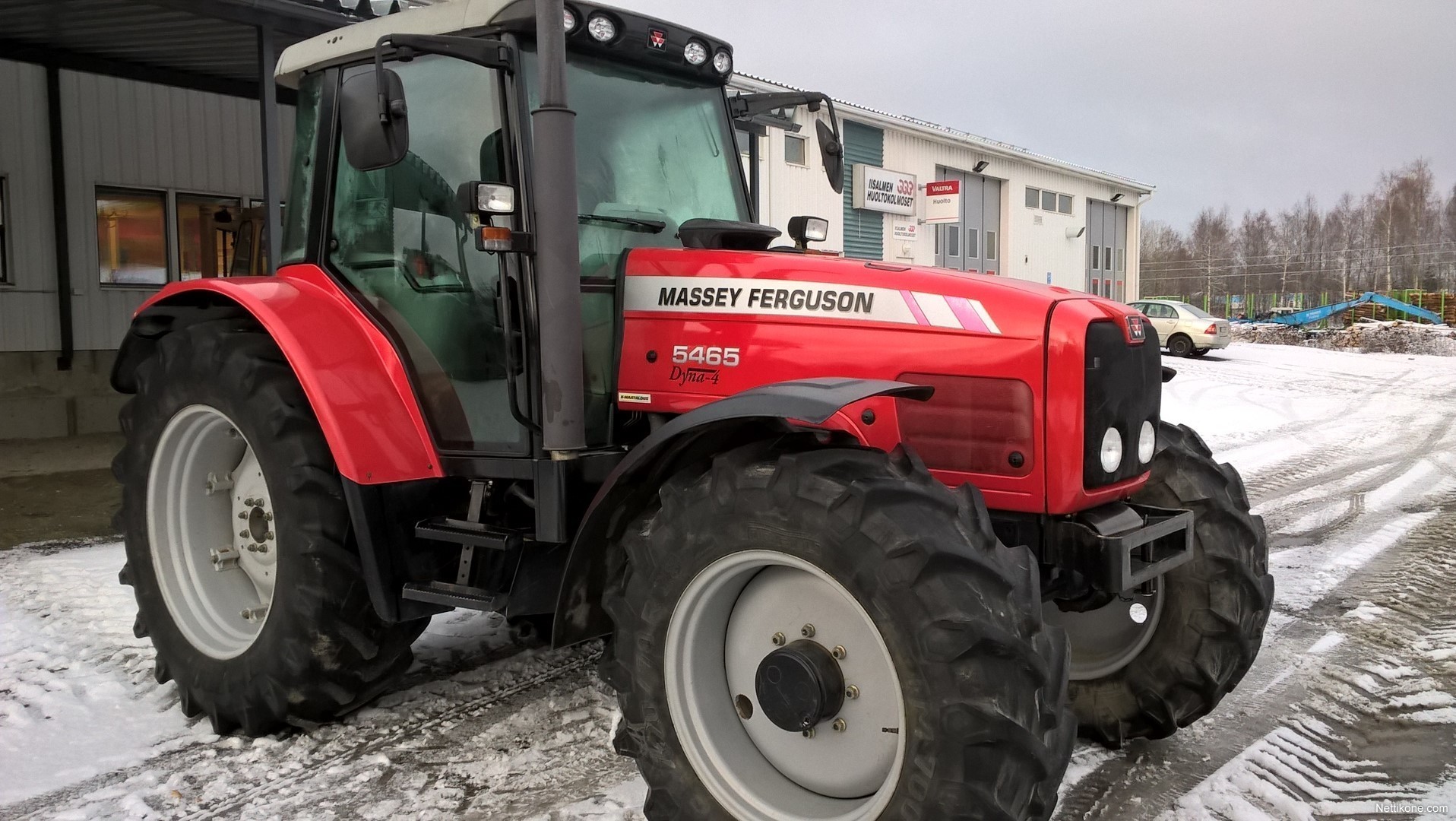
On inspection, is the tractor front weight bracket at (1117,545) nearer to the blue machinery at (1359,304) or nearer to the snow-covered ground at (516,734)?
the snow-covered ground at (516,734)

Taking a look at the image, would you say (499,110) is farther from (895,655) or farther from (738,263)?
(895,655)

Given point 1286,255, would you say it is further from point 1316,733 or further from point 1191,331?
point 1316,733

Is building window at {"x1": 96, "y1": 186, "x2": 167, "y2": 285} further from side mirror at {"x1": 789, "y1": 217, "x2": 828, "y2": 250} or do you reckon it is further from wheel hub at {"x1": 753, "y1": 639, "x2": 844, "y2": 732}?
wheel hub at {"x1": 753, "y1": 639, "x2": 844, "y2": 732}

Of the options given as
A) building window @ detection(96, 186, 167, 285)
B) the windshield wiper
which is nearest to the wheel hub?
the windshield wiper

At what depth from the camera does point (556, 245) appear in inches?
119

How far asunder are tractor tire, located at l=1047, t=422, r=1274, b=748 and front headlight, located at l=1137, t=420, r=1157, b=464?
1.03 ft

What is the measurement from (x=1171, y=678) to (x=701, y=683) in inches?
66.1

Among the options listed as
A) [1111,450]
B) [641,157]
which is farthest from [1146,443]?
[641,157]

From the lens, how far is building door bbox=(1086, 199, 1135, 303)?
34656 mm

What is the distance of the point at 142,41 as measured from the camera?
10.4 metres

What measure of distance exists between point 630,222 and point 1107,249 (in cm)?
3534

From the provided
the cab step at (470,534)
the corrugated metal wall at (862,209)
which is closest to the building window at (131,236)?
the cab step at (470,534)

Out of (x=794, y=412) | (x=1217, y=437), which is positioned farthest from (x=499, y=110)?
(x=1217, y=437)

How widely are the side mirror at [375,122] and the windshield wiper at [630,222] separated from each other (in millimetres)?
575
